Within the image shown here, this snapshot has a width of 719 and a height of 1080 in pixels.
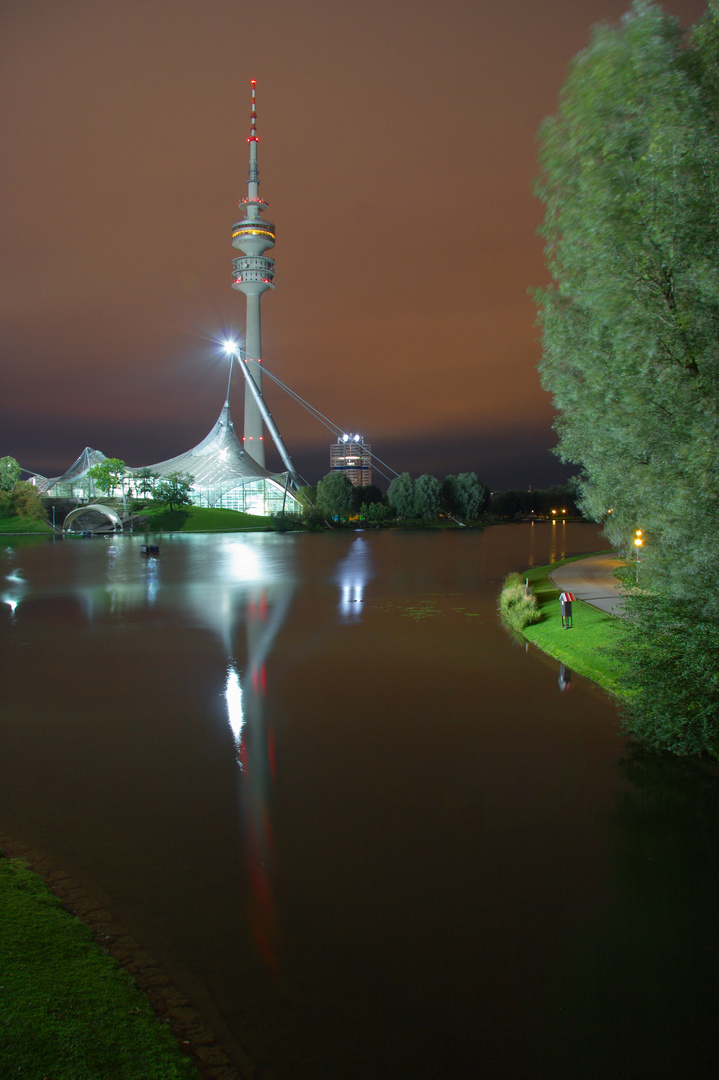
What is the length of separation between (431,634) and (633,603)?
27.6ft

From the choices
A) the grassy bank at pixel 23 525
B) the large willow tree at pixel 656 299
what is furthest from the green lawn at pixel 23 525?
the large willow tree at pixel 656 299

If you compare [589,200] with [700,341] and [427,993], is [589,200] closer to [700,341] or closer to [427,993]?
[700,341]

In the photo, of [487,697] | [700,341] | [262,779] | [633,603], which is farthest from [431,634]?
[700,341]

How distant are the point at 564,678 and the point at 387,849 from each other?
25.4 feet

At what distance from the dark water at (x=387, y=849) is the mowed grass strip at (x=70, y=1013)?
53cm

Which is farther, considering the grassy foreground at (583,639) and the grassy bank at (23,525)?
the grassy bank at (23,525)

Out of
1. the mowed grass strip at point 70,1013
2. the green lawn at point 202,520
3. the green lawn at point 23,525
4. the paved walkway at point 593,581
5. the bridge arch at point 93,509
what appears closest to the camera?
the mowed grass strip at point 70,1013

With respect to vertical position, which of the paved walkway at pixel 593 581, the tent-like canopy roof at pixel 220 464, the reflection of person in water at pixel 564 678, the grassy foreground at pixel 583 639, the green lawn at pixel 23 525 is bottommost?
the reflection of person in water at pixel 564 678

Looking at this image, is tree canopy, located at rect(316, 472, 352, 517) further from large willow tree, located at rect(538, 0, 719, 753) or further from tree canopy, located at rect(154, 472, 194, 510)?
large willow tree, located at rect(538, 0, 719, 753)

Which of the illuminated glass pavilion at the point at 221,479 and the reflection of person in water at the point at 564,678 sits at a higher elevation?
the illuminated glass pavilion at the point at 221,479

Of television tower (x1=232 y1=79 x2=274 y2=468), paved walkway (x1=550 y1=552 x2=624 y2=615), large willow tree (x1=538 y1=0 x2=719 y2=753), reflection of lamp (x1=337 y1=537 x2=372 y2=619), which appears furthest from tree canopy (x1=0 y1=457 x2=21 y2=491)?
large willow tree (x1=538 y1=0 x2=719 y2=753)

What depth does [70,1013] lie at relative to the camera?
4.14 m

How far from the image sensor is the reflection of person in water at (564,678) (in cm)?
1302

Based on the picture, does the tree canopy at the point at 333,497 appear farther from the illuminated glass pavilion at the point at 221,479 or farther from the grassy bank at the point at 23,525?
the grassy bank at the point at 23,525
